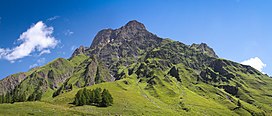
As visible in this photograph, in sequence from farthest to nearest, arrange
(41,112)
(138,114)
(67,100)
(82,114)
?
1. (67,100)
2. (138,114)
3. (82,114)
4. (41,112)

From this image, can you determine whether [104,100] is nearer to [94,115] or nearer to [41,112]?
[94,115]

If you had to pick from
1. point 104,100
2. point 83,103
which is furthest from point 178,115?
point 83,103

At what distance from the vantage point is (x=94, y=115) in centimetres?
9431

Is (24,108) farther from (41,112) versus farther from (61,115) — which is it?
(61,115)

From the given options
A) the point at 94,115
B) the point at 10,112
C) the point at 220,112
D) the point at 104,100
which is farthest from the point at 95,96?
the point at 220,112

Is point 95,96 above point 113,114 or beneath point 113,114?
above

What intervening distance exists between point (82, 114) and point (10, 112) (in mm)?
24548

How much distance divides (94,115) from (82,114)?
5.19 meters

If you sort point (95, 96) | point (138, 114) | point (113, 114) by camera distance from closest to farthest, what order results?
1. point (113, 114)
2. point (138, 114)
3. point (95, 96)

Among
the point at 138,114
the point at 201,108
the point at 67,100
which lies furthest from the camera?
the point at 201,108

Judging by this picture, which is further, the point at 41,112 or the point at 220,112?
the point at 220,112

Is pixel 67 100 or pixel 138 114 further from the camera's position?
pixel 67 100

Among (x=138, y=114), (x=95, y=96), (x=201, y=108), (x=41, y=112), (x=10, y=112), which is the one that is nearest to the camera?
(x=10, y=112)

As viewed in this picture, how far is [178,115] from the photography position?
146 m
